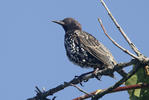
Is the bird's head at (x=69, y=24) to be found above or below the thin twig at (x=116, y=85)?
above

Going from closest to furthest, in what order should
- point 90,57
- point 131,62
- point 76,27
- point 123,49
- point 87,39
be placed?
point 123,49 < point 131,62 < point 90,57 < point 87,39 < point 76,27

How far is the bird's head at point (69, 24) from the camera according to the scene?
729 centimetres

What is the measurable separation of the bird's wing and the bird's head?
2.23ft

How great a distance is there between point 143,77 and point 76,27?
4.79 m

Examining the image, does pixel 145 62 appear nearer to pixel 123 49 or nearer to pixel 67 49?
pixel 123 49

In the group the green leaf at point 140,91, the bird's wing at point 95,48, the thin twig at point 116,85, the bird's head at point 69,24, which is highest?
the bird's head at point 69,24

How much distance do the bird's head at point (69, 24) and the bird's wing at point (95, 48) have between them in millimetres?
681

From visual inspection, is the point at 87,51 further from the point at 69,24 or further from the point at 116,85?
the point at 116,85

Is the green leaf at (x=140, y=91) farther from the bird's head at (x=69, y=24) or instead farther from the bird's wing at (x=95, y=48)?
the bird's head at (x=69, y=24)

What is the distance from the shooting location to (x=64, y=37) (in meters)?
6.69

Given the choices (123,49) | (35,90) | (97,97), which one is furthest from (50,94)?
(123,49)

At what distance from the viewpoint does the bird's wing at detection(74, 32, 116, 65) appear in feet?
19.3

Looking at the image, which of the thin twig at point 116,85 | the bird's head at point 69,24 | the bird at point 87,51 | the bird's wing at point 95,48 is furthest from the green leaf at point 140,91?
the bird's head at point 69,24

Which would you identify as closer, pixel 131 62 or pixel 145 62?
pixel 145 62
